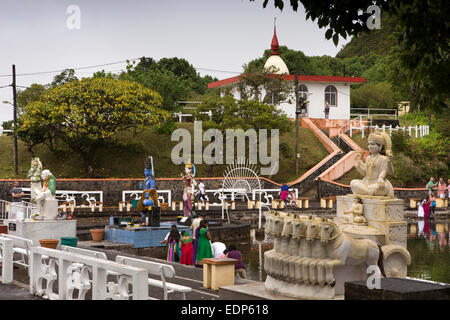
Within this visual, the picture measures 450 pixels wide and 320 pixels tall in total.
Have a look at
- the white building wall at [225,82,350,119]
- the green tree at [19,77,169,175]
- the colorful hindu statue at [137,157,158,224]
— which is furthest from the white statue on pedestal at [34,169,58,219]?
the white building wall at [225,82,350,119]

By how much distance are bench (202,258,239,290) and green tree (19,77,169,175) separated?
26050 millimetres

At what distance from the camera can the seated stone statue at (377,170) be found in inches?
521

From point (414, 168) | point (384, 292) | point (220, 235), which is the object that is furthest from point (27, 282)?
point (414, 168)

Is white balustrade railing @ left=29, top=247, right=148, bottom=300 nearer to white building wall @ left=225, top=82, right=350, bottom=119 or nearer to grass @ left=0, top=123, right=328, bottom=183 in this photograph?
grass @ left=0, top=123, right=328, bottom=183

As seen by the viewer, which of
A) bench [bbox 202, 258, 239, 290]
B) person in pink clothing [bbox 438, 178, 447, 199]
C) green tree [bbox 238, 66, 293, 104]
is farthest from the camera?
green tree [bbox 238, 66, 293, 104]

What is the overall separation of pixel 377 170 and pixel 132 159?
2948 centimetres

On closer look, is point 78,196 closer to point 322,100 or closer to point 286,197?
point 286,197

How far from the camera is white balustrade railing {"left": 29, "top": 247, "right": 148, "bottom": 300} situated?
8.35 metres

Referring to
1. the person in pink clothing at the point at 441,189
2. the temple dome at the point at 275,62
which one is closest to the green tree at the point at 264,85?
the temple dome at the point at 275,62

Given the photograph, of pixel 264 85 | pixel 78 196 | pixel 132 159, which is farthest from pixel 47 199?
pixel 264 85

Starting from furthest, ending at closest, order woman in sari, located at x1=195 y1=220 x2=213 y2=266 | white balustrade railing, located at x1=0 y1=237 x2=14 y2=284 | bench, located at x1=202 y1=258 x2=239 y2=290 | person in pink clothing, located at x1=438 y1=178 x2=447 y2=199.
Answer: person in pink clothing, located at x1=438 y1=178 x2=447 y2=199 < woman in sari, located at x1=195 y1=220 x2=213 y2=266 < white balustrade railing, located at x1=0 y1=237 x2=14 y2=284 < bench, located at x1=202 y1=258 x2=239 y2=290

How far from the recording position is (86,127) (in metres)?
37.8

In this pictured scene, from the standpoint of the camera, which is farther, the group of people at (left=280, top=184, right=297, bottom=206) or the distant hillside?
the distant hillside
